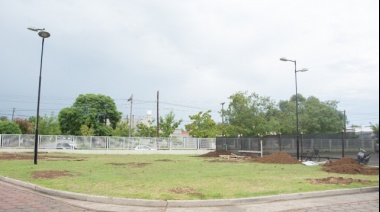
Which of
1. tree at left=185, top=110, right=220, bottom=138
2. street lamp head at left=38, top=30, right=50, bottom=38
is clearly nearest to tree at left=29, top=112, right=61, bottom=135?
tree at left=185, top=110, right=220, bottom=138

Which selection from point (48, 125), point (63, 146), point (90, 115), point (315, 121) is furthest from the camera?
point (315, 121)

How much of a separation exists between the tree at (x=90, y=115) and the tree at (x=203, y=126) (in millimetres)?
11859

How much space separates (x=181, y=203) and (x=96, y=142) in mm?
33041

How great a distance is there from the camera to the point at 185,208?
8.10 metres

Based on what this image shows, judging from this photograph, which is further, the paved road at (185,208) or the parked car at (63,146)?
the parked car at (63,146)

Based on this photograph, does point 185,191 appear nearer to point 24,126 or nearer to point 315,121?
point 24,126

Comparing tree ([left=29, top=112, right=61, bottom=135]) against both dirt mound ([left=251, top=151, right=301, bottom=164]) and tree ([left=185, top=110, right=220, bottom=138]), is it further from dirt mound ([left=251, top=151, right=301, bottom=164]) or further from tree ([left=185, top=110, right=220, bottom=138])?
dirt mound ([left=251, top=151, right=301, bottom=164])

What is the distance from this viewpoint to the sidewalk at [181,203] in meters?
7.93

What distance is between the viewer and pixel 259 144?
3100 cm

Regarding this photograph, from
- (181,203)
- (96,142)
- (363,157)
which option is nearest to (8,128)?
(96,142)

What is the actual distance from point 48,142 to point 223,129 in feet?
81.7

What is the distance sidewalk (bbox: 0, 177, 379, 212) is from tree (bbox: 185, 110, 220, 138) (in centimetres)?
3909

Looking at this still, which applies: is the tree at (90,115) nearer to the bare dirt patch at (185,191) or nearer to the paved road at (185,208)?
the bare dirt patch at (185,191)

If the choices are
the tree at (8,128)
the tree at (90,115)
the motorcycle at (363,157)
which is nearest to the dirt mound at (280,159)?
the motorcycle at (363,157)
